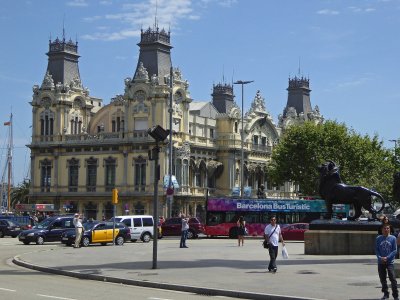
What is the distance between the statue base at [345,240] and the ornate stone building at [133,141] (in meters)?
47.6

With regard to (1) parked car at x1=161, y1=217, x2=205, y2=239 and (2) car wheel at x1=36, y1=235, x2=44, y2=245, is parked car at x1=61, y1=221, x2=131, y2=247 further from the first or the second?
(1) parked car at x1=161, y1=217, x2=205, y2=239

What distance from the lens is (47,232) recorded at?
4762cm

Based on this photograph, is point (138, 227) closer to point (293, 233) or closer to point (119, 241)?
point (119, 241)

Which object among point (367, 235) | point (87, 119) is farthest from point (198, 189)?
point (367, 235)

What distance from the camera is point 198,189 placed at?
85.2m

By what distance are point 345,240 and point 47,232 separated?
21468mm

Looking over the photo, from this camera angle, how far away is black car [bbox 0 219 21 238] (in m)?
59.0

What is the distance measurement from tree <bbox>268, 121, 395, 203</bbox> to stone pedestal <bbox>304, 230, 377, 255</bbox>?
41.8 m

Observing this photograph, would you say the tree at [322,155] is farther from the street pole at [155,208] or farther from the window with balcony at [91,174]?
the street pole at [155,208]

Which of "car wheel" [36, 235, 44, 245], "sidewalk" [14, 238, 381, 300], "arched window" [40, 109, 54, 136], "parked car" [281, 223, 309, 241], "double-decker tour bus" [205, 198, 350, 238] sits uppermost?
"arched window" [40, 109, 54, 136]

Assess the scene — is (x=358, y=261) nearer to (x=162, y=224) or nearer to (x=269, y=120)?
(x=162, y=224)

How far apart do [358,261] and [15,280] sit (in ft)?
41.2

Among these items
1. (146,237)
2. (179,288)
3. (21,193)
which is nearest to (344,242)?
(179,288)

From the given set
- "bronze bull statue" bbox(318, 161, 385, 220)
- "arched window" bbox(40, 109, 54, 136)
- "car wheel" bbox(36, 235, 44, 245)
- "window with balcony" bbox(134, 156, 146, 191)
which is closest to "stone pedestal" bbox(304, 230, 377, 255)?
"bronze bull statue" bbox(318, 161, 385, 220)
